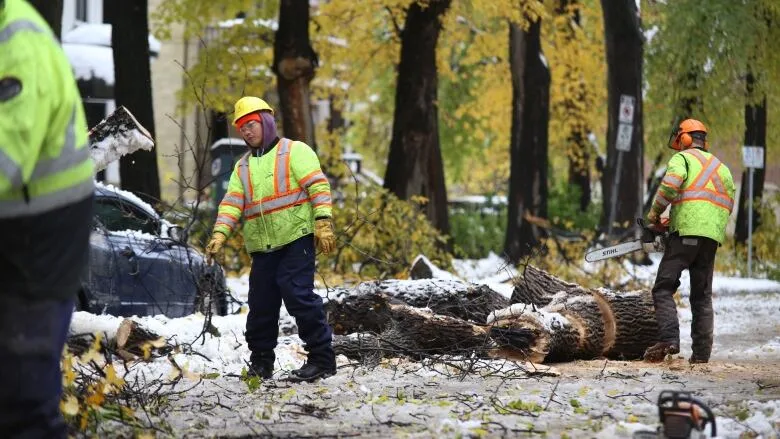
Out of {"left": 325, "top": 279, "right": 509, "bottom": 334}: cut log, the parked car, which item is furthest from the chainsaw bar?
the parked car

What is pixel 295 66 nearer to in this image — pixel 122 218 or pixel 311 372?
pixel 122 218

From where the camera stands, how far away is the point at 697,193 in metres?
10.4

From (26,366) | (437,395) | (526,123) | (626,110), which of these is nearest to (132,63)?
(626,110)

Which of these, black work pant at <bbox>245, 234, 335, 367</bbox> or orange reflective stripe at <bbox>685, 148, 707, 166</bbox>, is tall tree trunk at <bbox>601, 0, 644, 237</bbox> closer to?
orange reflective stripe at <bbox>685, 148, 707, 166</bbox>

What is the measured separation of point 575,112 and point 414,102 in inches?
446

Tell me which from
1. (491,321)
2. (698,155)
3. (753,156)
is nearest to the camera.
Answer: (491,321)

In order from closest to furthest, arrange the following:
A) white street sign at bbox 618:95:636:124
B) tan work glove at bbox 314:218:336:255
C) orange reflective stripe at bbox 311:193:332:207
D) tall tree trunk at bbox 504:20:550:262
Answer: tan work glove at bbox 314:218:336:255, orange reflective stripe at bbox 311:193:332:207, white street sign at bbox 618:95:636:124, tall tree trunk at bbox 504:20:550:262

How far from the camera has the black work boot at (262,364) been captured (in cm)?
866

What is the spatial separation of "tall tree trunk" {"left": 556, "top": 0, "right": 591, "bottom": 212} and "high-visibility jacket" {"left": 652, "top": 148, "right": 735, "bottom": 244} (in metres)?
18.2

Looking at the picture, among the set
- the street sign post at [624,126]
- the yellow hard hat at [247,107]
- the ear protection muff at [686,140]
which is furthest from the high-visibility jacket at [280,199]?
the street sign post at [624,126]

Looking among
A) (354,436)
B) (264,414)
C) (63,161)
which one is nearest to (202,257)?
(264,414)

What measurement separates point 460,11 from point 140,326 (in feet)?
56.7

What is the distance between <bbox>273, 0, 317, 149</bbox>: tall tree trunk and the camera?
1936 centimetres

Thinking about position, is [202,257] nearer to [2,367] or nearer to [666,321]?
[666,321]
